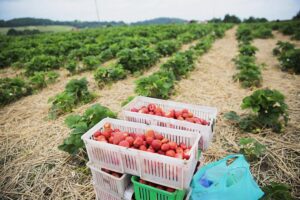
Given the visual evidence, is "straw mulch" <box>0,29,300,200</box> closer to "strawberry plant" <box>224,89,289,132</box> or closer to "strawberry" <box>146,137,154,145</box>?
"strawberry plant" <box>224,89,289,132</box>

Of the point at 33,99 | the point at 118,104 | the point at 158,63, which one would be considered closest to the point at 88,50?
the point at 158,63

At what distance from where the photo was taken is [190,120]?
2.44 metres

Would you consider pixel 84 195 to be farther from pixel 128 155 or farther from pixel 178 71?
pixel 178 71

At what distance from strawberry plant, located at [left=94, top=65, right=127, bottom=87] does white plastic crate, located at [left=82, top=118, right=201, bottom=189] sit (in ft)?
13.0

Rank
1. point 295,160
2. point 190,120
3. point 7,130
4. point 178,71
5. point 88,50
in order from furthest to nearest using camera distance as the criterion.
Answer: point 88,50, point 178,71, point 7,130, point 295,160, point 190,120

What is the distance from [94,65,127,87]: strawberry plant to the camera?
6.00 metres

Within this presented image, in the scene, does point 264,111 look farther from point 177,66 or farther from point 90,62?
point 90,62

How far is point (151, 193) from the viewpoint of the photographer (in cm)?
184

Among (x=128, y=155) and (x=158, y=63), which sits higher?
Result: (x=128, y=155)

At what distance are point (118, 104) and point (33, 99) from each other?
2662 mm

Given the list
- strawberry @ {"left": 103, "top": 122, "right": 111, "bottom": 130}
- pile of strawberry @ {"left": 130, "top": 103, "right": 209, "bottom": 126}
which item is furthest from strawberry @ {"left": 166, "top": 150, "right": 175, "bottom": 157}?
strawberry @ {"left": 103, "top": 122, "right": 111, "bottom": 130}

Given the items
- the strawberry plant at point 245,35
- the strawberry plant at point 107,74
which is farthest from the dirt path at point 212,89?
the strawberry plant at point 245,35

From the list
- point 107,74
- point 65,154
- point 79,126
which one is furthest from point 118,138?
point 107,74

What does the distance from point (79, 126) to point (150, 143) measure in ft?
4.28
